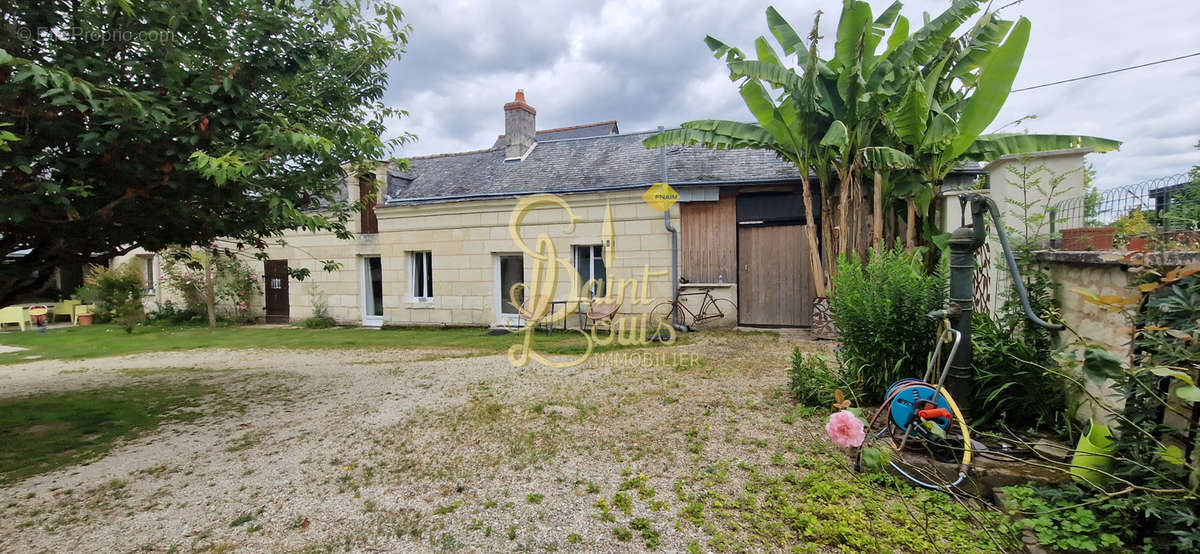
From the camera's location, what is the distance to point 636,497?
292cm

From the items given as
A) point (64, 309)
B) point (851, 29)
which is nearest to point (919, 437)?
point (851, 29)

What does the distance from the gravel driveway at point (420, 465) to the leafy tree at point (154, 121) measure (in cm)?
195

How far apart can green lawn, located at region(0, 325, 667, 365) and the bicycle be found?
187 cm

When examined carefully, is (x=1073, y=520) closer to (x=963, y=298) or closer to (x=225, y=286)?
(x=963, y=298)

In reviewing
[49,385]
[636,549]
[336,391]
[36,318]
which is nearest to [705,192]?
[336,391]

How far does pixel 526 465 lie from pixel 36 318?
2102 cm

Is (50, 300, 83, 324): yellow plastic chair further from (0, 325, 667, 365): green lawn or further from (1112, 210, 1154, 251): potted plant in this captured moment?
(1112, 210, 1154, 251): potted plant

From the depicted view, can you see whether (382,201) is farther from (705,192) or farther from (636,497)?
(636,497)

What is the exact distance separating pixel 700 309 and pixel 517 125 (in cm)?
684

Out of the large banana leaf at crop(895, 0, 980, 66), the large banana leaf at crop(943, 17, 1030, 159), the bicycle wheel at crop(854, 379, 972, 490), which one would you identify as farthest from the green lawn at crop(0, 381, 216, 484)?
the large banana leaf at crop(895, 0, 980, 66)

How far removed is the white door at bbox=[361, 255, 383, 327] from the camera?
12.5m

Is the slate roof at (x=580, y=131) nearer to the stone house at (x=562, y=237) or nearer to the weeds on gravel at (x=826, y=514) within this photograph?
the stone house at (x=562, y=237)

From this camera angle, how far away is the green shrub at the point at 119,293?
13.4 meters

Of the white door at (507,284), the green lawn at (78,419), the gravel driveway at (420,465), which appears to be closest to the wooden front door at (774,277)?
the gravel driveway at (420,465)
